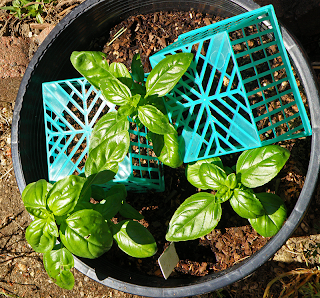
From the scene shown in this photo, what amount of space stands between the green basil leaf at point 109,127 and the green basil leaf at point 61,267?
1.42 ft

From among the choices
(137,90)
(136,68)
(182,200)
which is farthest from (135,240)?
(136,68)

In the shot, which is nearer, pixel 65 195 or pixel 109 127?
pixel 65 195

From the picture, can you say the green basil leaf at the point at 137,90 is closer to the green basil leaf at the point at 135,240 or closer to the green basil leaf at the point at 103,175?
the green basil leaf at the point at 103,175

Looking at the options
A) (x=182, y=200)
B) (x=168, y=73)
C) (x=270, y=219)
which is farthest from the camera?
(x=182, y=200)

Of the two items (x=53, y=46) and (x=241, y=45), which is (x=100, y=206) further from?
(x=241, y=45)

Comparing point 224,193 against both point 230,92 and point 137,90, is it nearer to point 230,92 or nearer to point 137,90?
point 230,92

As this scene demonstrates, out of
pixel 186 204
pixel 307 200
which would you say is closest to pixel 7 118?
pixel 186 204

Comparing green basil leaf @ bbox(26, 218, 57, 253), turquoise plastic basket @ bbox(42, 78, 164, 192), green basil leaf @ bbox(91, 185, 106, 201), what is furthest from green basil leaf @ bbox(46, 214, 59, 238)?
turquoise plastic basket @ bbox(42, 78, 164, 192)

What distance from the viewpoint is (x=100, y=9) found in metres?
1.54

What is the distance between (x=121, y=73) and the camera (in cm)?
125

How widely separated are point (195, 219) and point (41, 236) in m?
0.59

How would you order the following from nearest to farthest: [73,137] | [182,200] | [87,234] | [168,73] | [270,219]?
[87,234]
[168,73]
[270,219]
[73,137]
[182,200]

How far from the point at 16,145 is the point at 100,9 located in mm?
817

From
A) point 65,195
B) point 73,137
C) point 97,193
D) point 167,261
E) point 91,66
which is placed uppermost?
point 91,66
